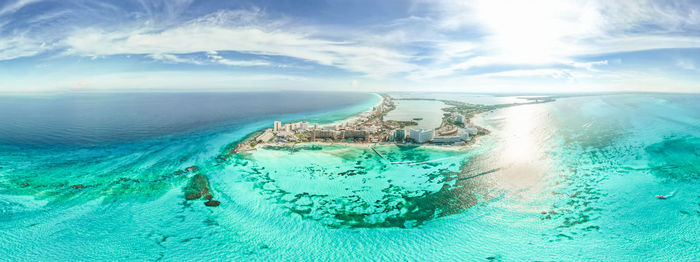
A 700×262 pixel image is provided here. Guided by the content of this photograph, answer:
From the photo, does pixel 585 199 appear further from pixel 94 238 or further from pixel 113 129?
pixel 113 129

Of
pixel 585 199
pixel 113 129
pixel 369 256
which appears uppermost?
pixel 113 129

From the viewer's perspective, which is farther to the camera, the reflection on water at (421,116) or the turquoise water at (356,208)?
the reflection on water at (421,116)

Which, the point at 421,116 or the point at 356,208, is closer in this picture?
the point at 356,208

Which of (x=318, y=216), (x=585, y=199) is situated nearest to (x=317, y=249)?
(x=318, y=216)

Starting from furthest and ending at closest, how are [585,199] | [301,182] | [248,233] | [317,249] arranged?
[301,182] < [585,199] < [248,233] < [317,249]

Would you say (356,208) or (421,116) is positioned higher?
(421,116)

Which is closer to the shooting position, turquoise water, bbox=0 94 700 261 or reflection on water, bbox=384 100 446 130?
turquoise water, bbox=0 94 700 261

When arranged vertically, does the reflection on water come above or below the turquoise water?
above

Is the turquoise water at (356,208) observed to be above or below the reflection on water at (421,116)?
below
